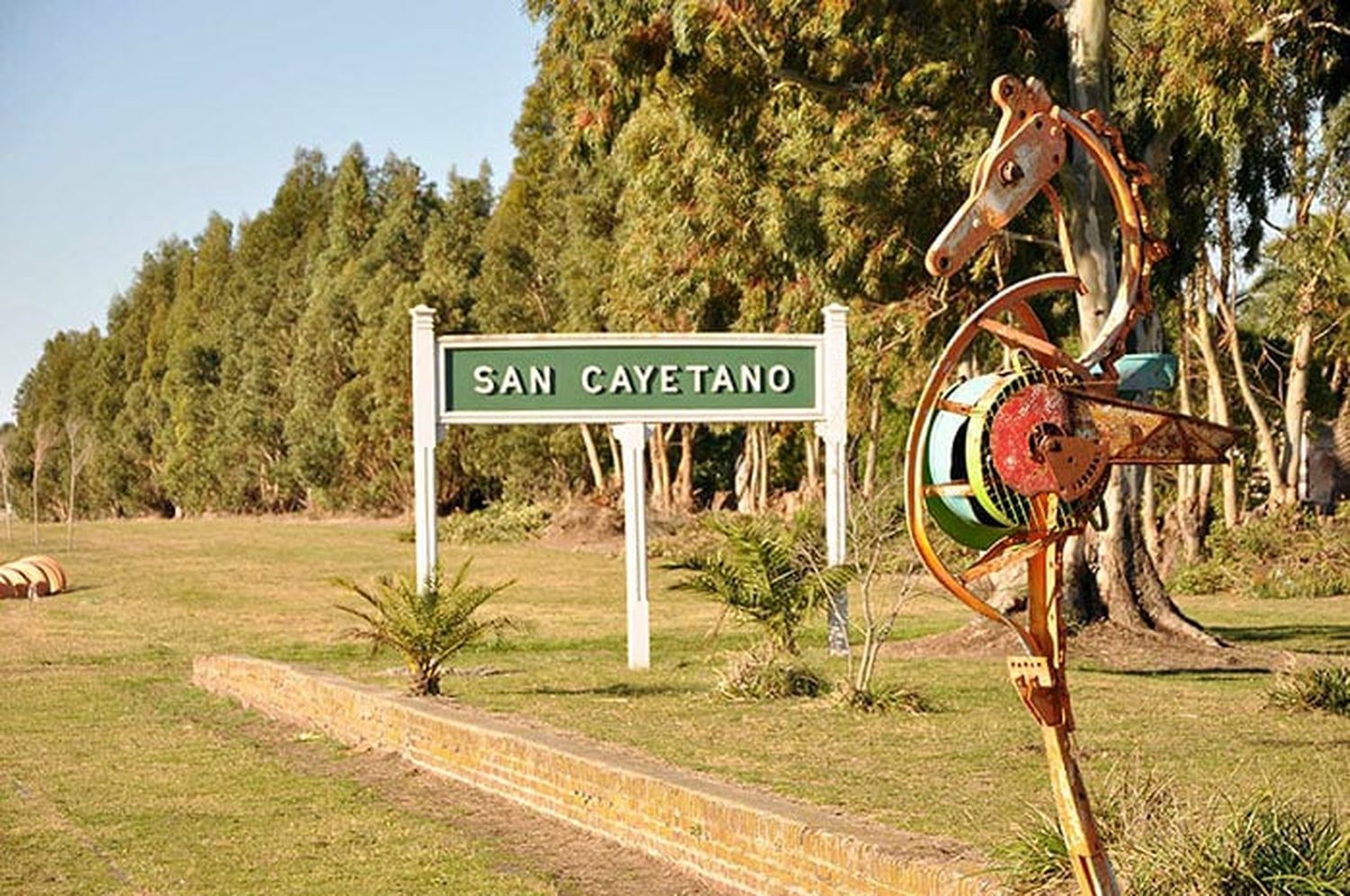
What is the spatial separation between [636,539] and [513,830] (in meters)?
8.27

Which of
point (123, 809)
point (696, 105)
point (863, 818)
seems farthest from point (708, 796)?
point (696, 105)

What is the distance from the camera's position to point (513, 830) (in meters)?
11.8

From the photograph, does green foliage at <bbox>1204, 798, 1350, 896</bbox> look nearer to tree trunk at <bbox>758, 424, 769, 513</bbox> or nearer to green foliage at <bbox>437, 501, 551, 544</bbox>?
tree trunk at <bbox>758, 424, 769, 513</bbox>

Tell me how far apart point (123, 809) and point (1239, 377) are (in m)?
27.2

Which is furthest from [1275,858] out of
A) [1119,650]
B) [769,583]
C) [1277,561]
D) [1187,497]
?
[1187,497]

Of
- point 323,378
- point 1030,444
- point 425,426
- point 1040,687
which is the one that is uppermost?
point 323,378

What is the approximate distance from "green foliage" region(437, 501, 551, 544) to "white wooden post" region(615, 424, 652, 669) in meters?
30.2

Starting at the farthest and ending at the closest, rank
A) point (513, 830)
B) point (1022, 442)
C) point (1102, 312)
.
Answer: point (1102, 312) < point (513, 830) < point (1022, 442)

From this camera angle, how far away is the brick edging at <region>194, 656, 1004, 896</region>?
858 centimetres

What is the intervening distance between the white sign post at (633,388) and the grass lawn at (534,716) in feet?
4.94

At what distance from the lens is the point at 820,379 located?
2022 cm

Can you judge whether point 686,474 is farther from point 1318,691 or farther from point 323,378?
point 1318,691

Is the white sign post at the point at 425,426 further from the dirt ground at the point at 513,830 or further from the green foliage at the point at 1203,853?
the green foliage at the point at 1203,853

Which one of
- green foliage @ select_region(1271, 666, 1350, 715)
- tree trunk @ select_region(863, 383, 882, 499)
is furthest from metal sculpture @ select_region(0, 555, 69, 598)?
green foliage @ select_region(1271, 666, 1350, 715)
